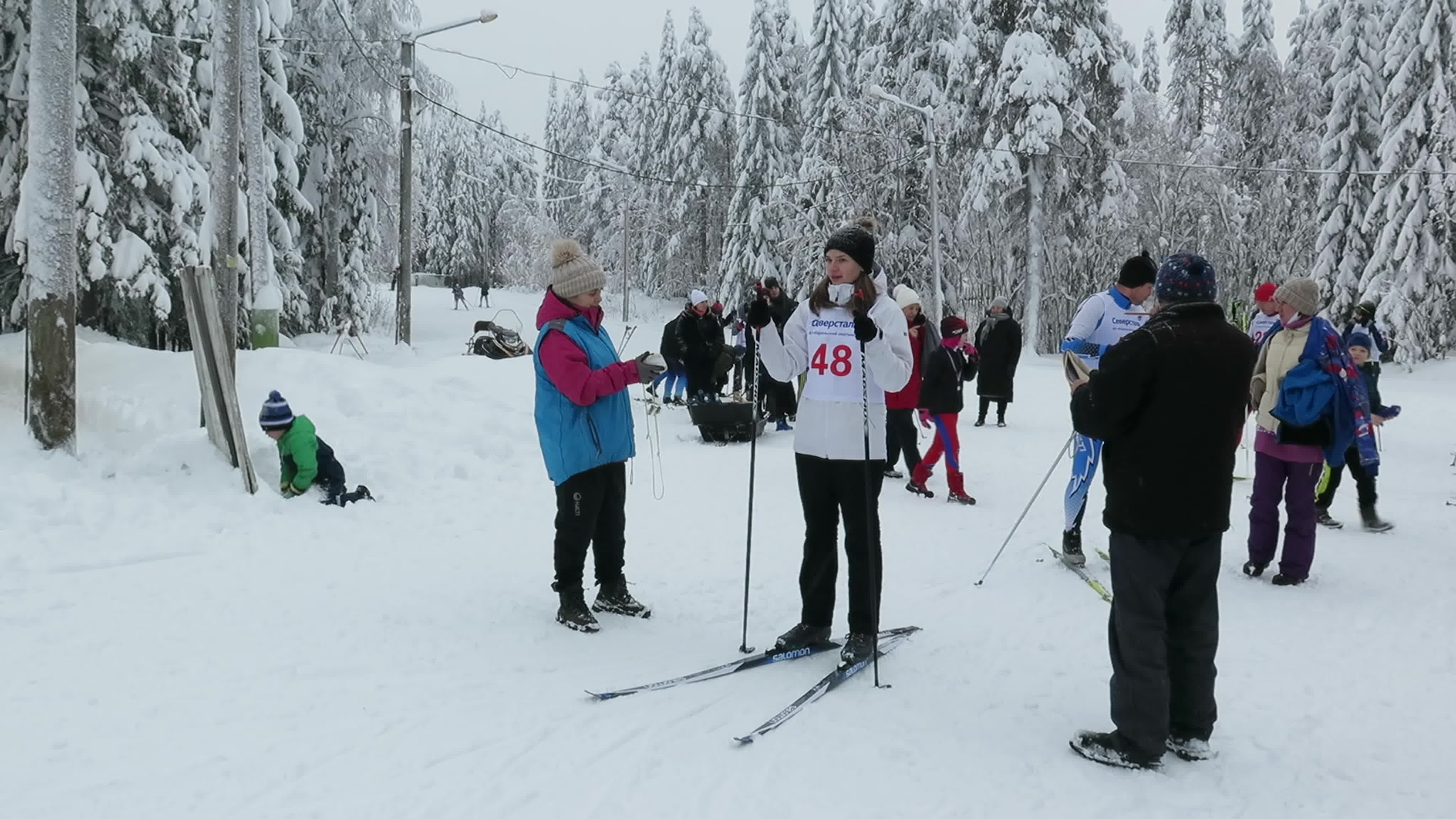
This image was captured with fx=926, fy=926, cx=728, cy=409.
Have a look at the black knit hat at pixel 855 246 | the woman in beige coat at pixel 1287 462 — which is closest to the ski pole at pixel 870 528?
the black knit hat at pixel 855 246

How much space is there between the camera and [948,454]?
874cm

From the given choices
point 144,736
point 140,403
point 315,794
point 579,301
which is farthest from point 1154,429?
point 140,403

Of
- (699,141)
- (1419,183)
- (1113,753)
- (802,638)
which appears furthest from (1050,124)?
(1113,753)

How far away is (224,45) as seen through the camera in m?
9.27

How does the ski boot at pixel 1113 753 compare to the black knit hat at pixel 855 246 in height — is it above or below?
below

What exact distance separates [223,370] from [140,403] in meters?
1.75

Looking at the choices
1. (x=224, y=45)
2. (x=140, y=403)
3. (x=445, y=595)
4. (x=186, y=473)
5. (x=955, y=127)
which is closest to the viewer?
(x=445, y=595)

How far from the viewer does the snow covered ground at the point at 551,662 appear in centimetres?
335

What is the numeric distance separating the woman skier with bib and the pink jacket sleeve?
2.52ft

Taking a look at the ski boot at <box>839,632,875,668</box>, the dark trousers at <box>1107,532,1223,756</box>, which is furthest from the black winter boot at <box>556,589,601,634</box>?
the dark trousers at <box>1107,532,1223,756</box>

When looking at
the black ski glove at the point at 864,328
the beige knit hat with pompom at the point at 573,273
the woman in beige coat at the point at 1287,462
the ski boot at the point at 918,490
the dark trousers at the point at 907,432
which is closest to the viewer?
the black ski glove at the point at 864,328

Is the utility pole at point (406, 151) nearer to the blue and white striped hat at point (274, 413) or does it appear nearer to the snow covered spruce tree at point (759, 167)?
the blue and white striped hat at point (274, 413)

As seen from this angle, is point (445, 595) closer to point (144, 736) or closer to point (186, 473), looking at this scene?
point (144, 736)

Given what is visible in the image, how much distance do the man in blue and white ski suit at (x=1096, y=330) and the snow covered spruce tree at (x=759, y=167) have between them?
31.3 metres
